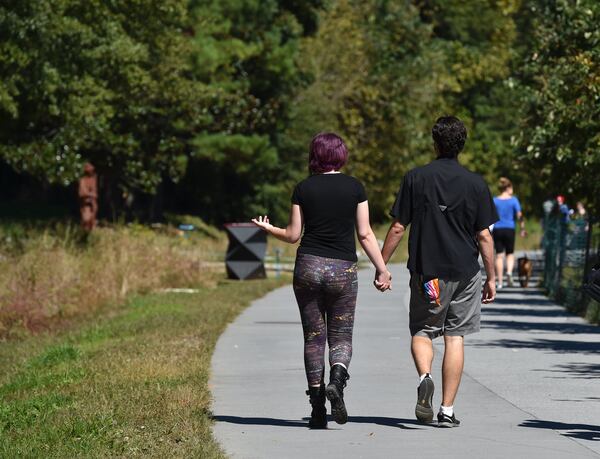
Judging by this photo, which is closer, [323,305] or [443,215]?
[443,215]

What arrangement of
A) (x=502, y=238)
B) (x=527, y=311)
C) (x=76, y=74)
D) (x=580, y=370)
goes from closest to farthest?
(x=580, y=370), (x=527, y=311), (x=502, y=238), (x=76, y=74)

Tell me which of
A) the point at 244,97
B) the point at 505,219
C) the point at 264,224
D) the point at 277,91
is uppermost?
the point at 277,91

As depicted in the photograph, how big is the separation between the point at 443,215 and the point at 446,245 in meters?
0.19

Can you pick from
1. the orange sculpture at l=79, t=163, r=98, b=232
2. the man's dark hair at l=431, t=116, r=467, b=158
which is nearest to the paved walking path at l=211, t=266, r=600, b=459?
the man's dark hair at l=431, t=116, r=467, b=158

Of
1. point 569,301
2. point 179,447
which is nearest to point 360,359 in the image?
point 179,447

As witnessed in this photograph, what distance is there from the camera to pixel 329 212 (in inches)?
391

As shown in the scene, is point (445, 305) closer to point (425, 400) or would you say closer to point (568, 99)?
point (425, 400)

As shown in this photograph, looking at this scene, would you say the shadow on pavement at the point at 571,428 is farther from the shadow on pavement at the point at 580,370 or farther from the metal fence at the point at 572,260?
the metal fence at the point at 572,260

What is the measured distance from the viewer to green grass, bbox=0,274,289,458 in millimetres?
8961

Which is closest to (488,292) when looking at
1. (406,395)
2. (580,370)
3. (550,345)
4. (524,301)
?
(406,395)

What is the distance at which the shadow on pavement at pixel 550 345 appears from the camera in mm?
15512

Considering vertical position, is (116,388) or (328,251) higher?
(328,251)

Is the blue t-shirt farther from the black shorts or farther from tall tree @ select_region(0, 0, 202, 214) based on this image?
tall tree @ select_region(0, 0, 202, 214)

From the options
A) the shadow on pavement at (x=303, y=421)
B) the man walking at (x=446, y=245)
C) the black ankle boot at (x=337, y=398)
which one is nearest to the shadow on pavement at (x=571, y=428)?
the man walking at (x=446, y=245)
